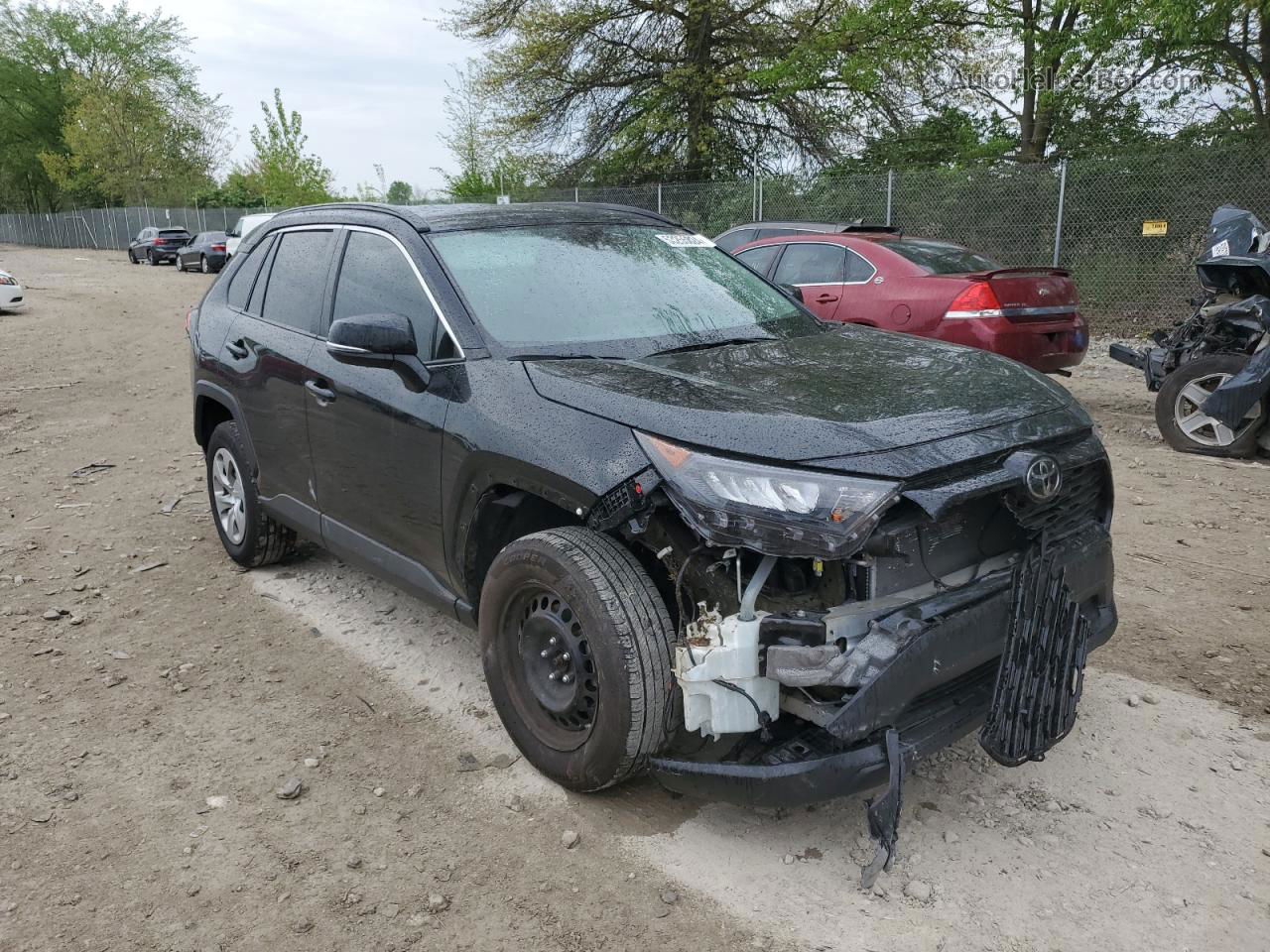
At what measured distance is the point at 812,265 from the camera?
30.1 feet

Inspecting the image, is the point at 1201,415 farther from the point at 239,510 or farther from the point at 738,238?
the point at 239,510

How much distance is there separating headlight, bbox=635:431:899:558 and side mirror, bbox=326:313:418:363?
121cm

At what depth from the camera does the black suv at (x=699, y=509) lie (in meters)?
2.53

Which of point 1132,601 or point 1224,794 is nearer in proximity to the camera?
point 1224,794

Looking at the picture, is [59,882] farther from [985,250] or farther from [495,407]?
[985,250]

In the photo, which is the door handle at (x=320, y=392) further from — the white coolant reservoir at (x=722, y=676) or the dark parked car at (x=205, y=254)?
the dark parked car at (x=205, y=254)

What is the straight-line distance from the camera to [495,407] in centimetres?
314

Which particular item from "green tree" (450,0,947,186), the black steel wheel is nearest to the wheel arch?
the black steel wheel

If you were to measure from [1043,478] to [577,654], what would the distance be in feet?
4.51

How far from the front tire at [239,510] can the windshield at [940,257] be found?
5786mm

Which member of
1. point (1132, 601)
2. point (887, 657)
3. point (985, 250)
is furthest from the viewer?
point (985, 250)

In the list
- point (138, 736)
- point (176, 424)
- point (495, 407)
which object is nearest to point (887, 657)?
point (495, 407)

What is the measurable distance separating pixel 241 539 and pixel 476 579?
2323mm

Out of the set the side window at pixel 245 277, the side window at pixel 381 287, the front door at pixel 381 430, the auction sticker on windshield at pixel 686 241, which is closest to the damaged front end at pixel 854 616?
the front door at pixel 381 430
